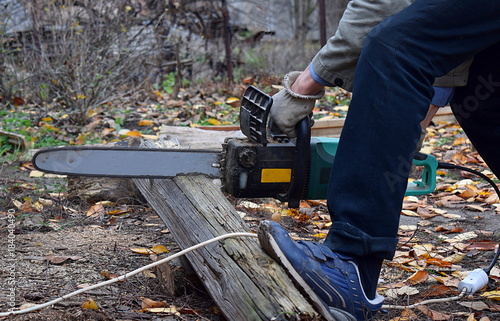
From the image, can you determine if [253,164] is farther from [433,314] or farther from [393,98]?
[433,314]

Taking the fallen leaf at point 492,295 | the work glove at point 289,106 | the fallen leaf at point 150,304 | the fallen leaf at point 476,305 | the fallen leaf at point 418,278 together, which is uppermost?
the work glove at point 289,106

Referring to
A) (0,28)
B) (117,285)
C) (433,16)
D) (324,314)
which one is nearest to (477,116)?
(433,16)

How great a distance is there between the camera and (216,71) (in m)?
8.41

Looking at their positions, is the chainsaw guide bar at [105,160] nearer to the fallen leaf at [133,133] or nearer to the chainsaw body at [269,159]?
the chainsaw body at [269,159]

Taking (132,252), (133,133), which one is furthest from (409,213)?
(133,133)

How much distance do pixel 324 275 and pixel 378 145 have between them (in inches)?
15.5

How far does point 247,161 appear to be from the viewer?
2.11 meters

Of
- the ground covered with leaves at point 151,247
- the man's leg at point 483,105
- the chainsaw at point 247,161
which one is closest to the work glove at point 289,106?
the chainsaw at point 247,161

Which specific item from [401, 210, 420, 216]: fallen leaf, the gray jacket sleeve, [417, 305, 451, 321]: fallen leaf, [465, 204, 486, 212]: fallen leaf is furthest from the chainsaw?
[465, 204, 486, 212]: fallen leaf

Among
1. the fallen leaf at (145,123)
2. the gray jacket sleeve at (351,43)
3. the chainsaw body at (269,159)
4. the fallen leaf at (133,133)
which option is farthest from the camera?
the fallen leaf at (145,123)

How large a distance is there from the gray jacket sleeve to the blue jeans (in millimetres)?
131

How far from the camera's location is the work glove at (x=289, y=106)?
202 cm

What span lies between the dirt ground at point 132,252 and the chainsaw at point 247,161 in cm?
37

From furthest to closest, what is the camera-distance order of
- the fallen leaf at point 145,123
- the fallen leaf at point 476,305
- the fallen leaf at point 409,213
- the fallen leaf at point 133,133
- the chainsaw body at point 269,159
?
the fallen leaf at point 145,123, the fallen leaf at point 133,133, the fallen leaf at point 409,213, the chainsaw body at point 269,159, the fallen leaf at point 476,305
